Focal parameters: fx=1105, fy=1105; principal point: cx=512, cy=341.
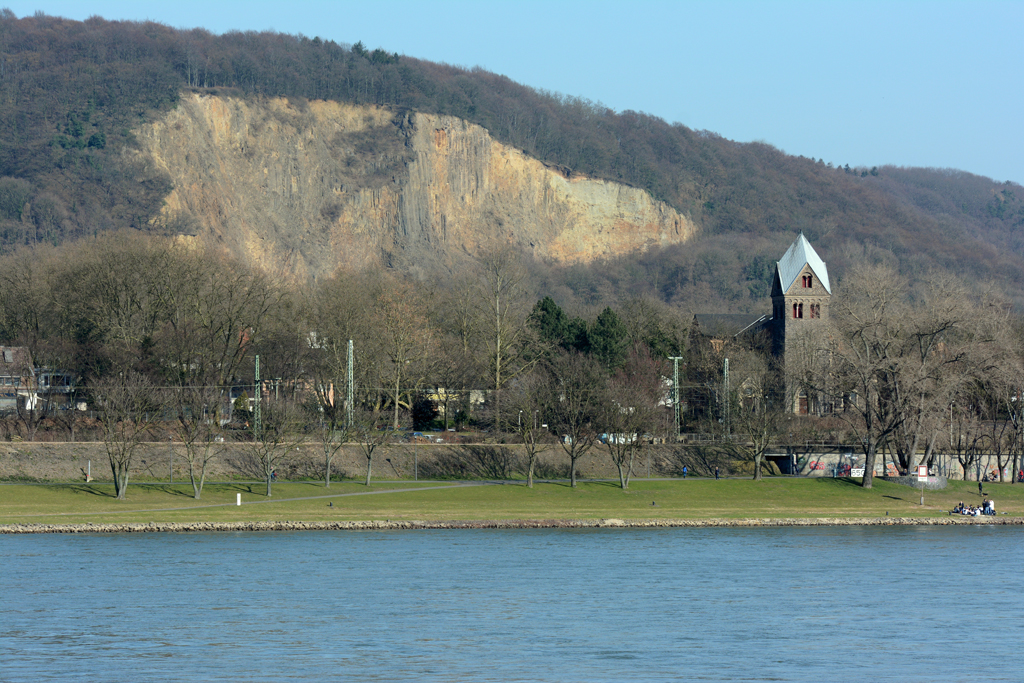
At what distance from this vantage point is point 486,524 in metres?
51.8

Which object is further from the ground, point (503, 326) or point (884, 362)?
point (503, 326)

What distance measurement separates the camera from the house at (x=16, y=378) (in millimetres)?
73875

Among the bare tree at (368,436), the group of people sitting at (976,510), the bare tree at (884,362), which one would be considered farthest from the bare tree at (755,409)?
the bare tree at (368,436)

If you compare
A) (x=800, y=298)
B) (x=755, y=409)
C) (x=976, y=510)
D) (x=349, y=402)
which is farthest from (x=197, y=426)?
(x=800, y=298)

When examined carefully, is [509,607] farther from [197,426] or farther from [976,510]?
[197,426]

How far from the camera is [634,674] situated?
24703mm

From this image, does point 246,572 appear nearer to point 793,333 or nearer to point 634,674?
point 634,674

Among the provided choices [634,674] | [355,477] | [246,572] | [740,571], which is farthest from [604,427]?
[634,674]

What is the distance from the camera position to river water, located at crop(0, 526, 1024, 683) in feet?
83.6

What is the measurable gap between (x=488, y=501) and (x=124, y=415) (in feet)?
68.7

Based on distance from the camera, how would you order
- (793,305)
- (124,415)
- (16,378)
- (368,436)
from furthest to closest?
1. (793,305)
2. (16,378)
3. (368,436)
4. (124,415)

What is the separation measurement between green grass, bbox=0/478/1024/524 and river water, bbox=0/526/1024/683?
433 cm

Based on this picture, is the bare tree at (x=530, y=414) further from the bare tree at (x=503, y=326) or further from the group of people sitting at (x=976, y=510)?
the group of people sitting at (x=976, y=510)

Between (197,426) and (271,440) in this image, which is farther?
(197,426)
